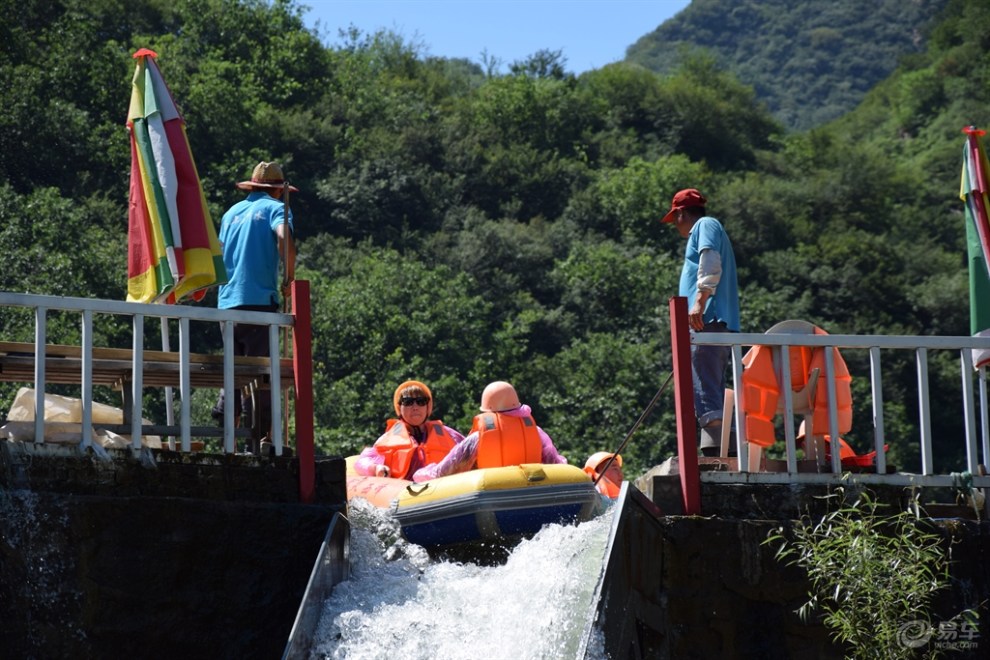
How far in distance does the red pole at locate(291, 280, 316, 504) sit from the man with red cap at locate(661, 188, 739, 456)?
201 centimetres

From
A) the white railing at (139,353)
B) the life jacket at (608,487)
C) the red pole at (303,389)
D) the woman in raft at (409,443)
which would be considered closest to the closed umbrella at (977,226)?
the life jacket at (608,487)

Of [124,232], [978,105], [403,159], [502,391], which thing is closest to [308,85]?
[403,159]

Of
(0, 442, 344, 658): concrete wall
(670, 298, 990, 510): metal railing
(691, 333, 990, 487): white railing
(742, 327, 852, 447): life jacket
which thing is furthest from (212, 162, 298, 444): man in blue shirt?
(742, 327, 852, 447): life jacket

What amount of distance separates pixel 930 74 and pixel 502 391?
45308 millimetres

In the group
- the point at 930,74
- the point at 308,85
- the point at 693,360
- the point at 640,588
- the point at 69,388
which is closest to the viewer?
the point at 640,588

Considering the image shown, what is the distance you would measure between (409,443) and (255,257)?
5.04ft

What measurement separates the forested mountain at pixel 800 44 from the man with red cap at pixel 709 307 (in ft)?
318

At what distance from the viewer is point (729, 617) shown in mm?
7797

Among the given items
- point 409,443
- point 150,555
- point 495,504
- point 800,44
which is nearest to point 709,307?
point 495,504

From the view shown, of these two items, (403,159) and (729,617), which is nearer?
(729,617)

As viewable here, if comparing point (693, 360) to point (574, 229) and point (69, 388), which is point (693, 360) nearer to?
point (69, 388)

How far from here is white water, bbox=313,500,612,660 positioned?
7.12 metres

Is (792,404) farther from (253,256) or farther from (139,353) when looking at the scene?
(139,353)

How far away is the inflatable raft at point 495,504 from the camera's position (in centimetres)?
807
